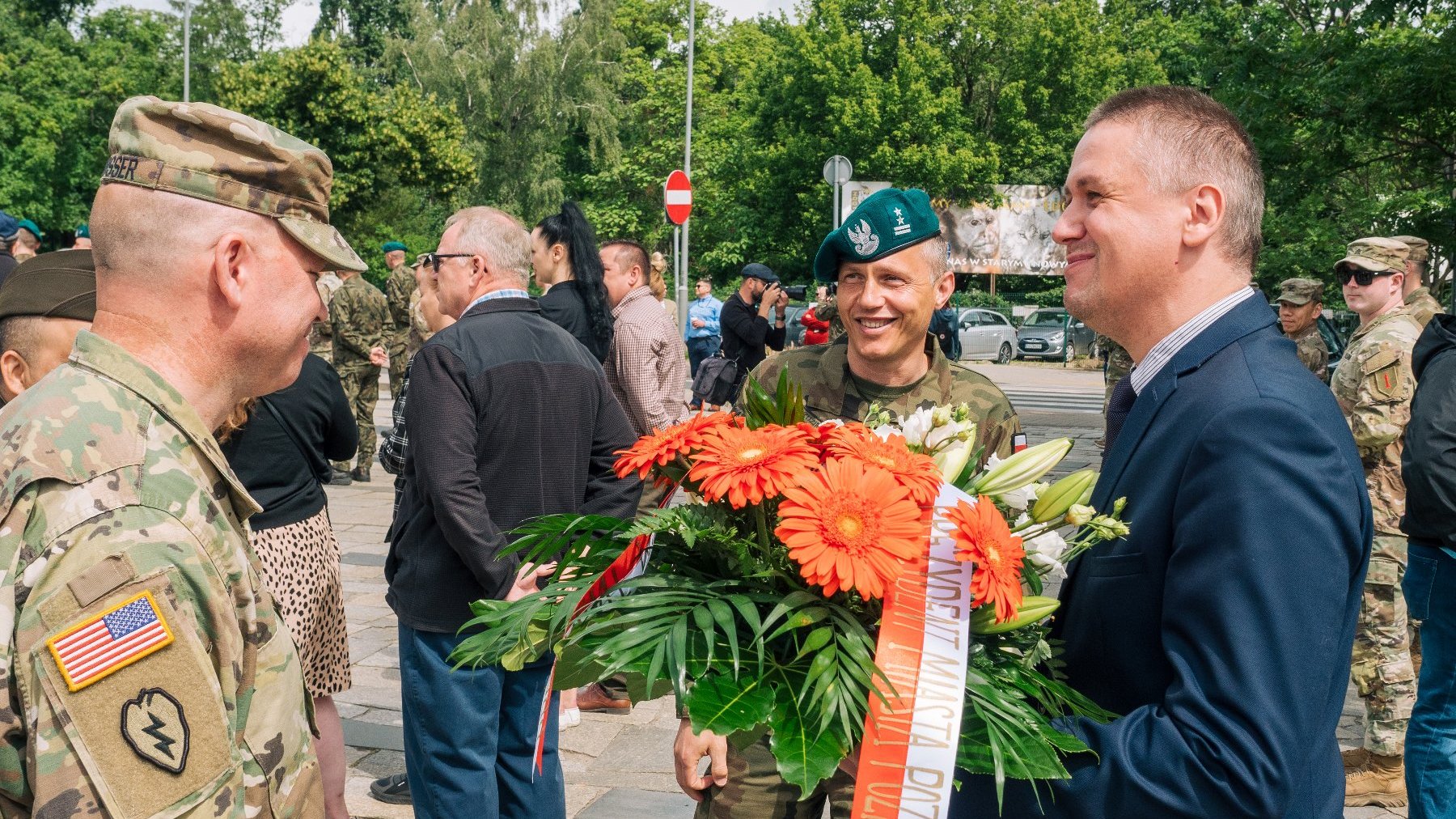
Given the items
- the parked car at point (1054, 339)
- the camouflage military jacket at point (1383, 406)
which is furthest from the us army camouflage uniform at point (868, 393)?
the parked car at point (1054, 339)

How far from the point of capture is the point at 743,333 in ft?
36.1

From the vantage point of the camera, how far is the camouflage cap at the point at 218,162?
A: 5.40 feet

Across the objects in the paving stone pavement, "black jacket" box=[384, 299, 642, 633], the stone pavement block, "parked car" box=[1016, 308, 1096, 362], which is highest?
"black jacket" box=[384, 299, 642, 633]

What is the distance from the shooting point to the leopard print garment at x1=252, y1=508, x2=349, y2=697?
11.3ft

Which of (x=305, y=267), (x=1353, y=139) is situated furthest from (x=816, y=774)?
(x=1353, y=139)


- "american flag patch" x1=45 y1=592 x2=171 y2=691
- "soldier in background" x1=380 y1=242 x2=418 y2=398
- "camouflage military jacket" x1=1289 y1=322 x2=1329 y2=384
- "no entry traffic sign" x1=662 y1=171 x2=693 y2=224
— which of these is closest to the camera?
"american flag patch" x1=45 y1=592 x2=171 y2=691

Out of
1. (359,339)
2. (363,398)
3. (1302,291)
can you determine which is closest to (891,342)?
(1302,291)

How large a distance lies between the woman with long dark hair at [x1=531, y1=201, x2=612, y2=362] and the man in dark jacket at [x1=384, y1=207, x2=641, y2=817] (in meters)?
1.79

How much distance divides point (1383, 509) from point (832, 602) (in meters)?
4.69

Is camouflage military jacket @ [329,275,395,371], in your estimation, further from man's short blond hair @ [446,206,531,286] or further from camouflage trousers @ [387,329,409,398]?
man's short blond hair @ [446,206,531,286]

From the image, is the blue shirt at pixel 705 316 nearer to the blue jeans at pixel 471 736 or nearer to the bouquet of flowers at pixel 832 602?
the blue jeans at pixel 471 736

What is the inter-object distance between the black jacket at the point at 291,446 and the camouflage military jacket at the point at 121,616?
6.13 feet

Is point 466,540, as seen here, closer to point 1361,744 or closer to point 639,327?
point 639,327

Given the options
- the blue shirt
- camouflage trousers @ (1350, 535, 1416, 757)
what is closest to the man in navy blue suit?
camouflage trousers @ (1350, 535, 1416, 757)
